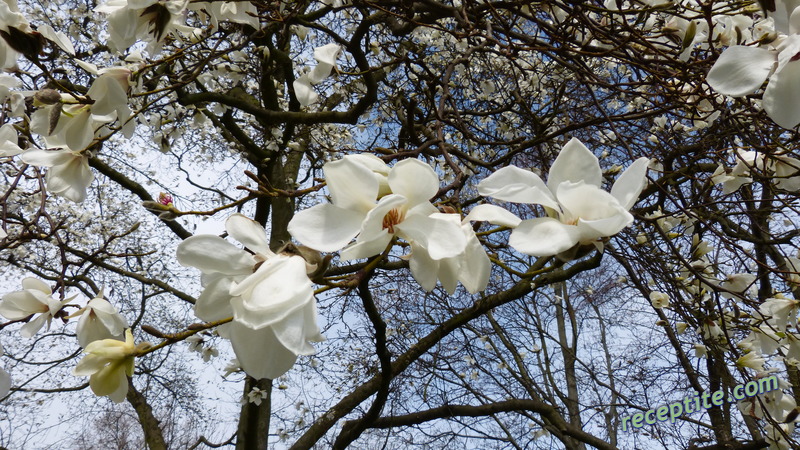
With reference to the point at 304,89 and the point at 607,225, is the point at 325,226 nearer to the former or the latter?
the point at 607,225

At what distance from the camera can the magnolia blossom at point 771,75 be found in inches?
19.1

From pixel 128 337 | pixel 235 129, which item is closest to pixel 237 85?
pixel 235 129

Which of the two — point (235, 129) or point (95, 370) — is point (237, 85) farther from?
point (95, 370)

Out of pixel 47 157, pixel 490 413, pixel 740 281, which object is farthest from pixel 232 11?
pixel 490 413

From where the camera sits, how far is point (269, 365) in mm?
430

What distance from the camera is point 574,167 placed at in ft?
1.66

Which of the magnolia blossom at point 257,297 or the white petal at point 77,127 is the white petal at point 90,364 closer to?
the magnolia blossom at point 257,297

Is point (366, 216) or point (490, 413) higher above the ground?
point (490, 413)

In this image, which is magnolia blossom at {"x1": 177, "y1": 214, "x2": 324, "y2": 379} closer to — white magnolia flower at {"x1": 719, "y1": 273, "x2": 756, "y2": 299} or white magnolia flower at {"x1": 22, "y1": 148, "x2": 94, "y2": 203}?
white magnolia flower at {"x1": 22, "y1": 148, "x2": 94, "y2": 203}

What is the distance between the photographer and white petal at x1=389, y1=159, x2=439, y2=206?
44 cm

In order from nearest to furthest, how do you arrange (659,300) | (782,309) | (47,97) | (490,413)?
(47,97) < (782,309) < (659,300) < (490,413)

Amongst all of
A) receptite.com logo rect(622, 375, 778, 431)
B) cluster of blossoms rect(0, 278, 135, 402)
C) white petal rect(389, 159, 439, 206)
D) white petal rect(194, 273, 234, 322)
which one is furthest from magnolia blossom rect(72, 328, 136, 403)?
receptite.com logo rect(622, 375, 778, 431)

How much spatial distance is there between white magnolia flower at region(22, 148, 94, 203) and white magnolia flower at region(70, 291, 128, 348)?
0.22m

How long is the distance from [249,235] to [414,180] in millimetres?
170
